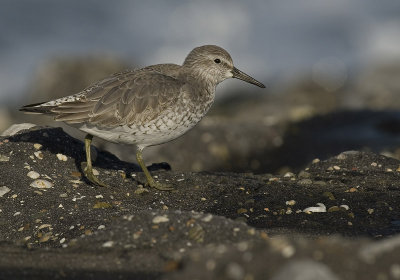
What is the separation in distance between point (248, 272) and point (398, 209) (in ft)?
10.9

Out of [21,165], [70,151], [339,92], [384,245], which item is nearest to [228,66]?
[70,151]

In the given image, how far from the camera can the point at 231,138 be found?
492 inches

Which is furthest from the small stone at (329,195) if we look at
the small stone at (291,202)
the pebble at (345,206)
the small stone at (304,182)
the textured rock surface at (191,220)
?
the small stone at (304,182)

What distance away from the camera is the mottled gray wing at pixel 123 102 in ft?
25.2

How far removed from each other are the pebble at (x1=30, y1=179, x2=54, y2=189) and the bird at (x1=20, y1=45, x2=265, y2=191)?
19.3 inches

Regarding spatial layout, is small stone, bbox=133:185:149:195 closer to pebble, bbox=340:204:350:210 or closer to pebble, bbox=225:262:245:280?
pebble, bbox=340:204:350:210

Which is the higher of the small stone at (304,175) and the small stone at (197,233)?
the small stone at (197,233)

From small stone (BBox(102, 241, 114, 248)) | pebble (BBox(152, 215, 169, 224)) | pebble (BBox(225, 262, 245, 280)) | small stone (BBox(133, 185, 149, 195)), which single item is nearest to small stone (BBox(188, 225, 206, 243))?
pebble (BBox(152, 215, 169, 224))

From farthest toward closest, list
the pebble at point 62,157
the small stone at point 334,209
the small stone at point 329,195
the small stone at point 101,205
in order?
the pebble at point 62,157
the small stone at point 329,195
the small stone at point 101,205
the small stone at point 334,209

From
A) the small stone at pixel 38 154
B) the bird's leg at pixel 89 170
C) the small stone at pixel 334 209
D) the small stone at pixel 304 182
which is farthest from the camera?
the small stone at pixel 38 154

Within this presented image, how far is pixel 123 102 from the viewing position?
7762 millimetres

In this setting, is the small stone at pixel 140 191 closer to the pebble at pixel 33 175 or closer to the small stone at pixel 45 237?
the pebble at pixel 33 175

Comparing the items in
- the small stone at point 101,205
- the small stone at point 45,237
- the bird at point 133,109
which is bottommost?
the small stone at point 45,237

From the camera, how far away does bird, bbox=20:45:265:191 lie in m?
7.68
